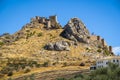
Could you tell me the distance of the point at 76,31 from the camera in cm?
15488

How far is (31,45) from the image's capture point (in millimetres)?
150625

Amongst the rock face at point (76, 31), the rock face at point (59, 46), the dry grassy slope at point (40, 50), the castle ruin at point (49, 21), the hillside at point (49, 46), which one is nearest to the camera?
the hillside at point (49, 46)

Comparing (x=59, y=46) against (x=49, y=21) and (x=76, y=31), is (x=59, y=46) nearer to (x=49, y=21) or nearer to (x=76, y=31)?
(x=76, y=31)

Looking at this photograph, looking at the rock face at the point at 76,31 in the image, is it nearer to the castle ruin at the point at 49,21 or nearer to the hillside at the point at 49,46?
the hillside at the point at 49,46

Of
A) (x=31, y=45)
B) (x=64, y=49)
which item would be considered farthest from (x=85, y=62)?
(x=31, y=45)

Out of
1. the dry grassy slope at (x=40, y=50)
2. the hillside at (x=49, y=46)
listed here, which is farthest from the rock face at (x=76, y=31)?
the dry grassy slope at (x=40, y=50)

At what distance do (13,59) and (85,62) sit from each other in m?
26.9

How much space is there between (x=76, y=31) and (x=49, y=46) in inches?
567

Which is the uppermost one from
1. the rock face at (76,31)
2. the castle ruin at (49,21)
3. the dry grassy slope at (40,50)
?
the castle ruin at (49,21)

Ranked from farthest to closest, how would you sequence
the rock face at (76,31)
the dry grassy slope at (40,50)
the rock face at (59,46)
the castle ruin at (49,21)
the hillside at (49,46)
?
the castle ruin at (49,21) < the rock face at (76,31) < the rock face at (59,46) < the dry grassy slope at (40,50) < the hillside at (49,46)

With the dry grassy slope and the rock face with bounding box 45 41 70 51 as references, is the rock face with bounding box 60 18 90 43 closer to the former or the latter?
the dry grassy slope

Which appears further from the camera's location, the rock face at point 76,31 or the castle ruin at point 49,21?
the castle ruin at point 49,21

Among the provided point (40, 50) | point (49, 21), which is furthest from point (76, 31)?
point (40, 50)

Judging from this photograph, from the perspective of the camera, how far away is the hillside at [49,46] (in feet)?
439
